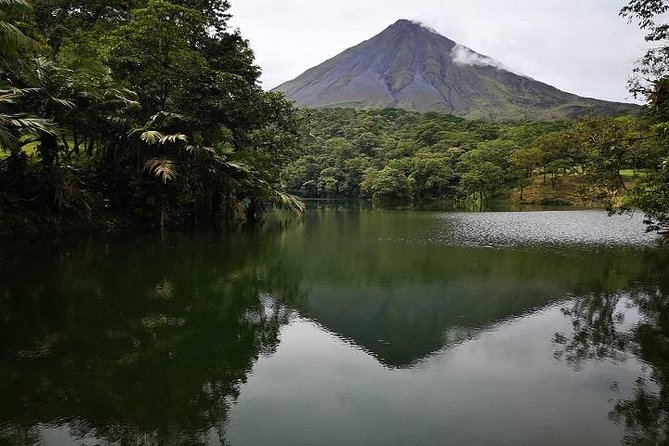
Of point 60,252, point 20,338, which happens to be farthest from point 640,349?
point 60,252

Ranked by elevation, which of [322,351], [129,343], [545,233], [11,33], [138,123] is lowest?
[545,233]

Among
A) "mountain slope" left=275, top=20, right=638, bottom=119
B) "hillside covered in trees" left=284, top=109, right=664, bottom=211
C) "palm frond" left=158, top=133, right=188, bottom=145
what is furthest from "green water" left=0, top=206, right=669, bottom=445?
"mountain slope" left=275, top=20, right=638, bottom=119

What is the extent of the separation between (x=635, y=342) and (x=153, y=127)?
1655cm

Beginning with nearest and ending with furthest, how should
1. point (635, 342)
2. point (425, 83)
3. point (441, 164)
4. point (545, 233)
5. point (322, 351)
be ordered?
point (322, 351) → point (635, 342) → point (545, 233) → point (441, 164) → point (425, 83)

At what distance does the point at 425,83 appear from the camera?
174 metres

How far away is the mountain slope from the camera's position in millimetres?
155750

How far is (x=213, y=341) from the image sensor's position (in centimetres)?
649

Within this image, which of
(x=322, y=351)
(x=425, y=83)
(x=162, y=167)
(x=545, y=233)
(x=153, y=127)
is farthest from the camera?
(x=425, y=83)

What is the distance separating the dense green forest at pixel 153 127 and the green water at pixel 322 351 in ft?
8.91

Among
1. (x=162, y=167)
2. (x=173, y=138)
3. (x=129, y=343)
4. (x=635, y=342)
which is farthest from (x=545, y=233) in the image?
(x=129, y=343)

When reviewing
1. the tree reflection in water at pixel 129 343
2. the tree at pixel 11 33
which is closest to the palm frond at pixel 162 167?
the tree reflection in water at pixel 129 343

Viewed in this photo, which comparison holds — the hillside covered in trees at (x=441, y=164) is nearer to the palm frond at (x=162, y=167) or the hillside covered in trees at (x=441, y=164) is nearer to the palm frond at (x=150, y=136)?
the palm frond at (x=162, y=167)

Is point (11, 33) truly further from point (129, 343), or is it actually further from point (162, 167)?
point (162, 167)

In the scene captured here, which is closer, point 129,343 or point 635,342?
point 129,343
